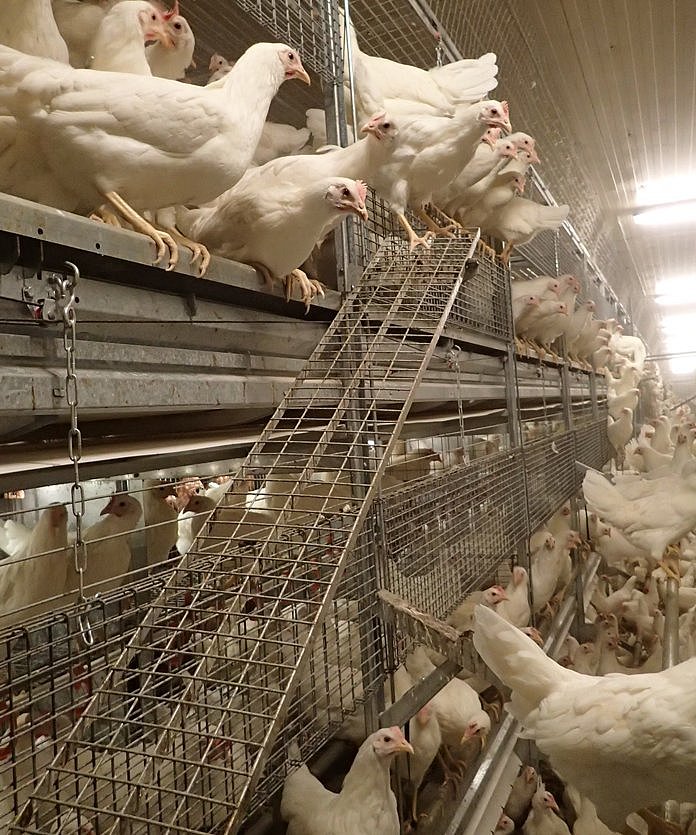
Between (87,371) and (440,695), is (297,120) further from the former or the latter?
(440,695)

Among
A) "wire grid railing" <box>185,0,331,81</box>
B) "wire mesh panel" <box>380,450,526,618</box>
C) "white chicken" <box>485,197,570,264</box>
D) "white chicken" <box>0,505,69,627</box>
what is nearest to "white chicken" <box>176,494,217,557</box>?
"white chicken" <box>0,505,69,627</box>

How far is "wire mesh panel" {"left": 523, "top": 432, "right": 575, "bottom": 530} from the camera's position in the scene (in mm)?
2564

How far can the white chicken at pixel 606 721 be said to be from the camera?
3.82ft

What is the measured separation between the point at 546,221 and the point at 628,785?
224 cm

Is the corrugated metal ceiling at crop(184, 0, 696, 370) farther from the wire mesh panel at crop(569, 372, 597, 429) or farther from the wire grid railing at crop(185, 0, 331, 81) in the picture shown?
the wire mesh panel at crop(569, 372, 597, 429)

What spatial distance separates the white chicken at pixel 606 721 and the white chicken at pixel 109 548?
84 centimetres

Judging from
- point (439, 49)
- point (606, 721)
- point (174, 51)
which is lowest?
point (606, 721)

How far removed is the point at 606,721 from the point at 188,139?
4.22 feet

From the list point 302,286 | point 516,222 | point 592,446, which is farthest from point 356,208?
point 592,446

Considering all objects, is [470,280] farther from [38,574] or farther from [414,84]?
[38,574]

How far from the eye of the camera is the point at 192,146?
933mm

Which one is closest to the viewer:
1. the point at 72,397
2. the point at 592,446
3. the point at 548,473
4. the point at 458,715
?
the point at 72,397

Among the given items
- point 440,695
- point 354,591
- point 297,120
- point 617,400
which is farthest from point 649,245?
point 354,591

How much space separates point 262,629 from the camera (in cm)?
83
